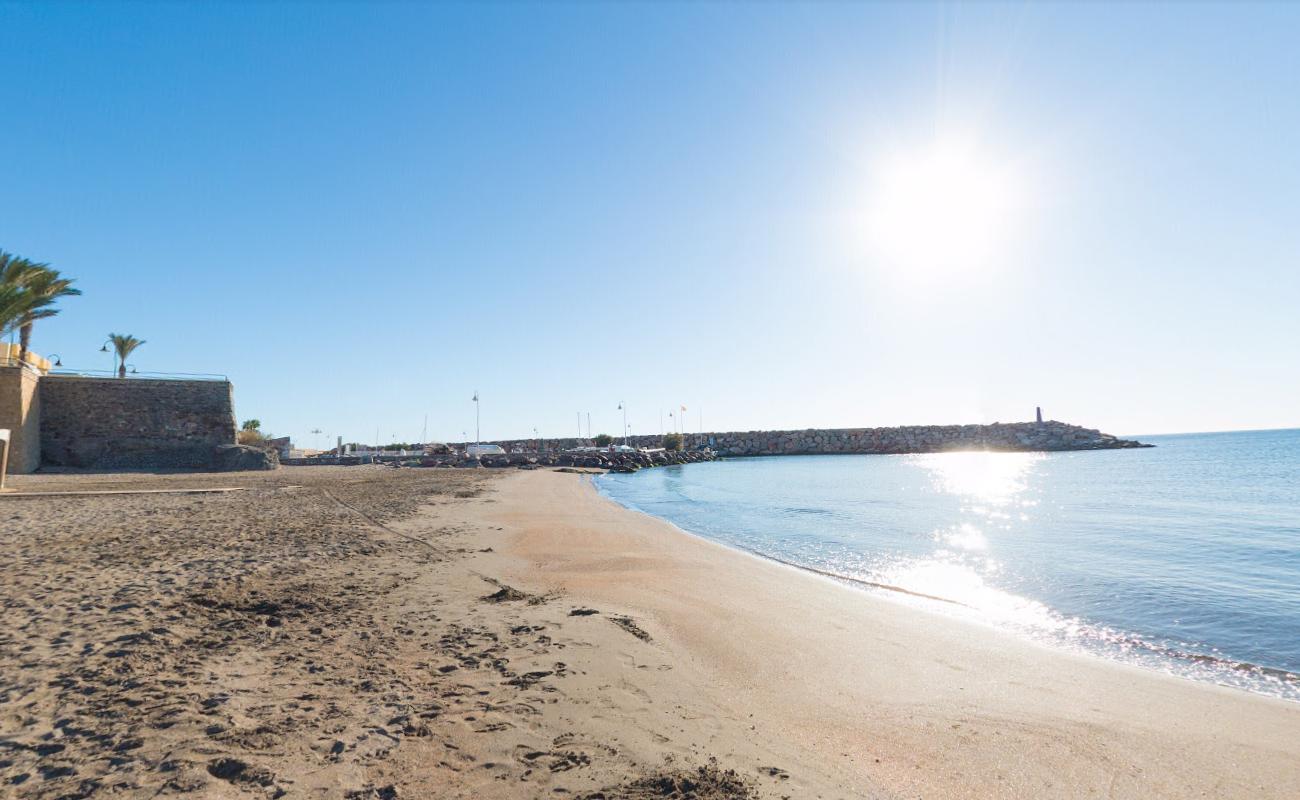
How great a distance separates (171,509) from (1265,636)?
68.2ft

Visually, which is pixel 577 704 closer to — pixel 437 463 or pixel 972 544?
pixel 972 544

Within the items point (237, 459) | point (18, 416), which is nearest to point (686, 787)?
point (237, 459)

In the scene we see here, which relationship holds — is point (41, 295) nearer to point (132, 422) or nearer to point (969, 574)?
point (132, 422)

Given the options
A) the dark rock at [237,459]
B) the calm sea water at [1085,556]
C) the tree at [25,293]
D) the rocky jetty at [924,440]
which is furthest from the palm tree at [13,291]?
the rocky jetty at [924,440]

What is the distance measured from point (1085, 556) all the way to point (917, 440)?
85007 mm

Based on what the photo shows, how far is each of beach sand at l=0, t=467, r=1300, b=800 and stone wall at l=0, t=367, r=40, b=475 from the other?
2587 centimetres

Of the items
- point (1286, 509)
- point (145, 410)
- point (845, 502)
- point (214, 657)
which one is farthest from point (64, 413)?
point (1286, 509)

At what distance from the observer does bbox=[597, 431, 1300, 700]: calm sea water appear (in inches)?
308

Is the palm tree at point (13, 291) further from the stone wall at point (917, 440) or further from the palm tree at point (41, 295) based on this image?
the stone wall at point (917, 440)

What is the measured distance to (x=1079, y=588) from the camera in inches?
416

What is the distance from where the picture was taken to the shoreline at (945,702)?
4.07 meters

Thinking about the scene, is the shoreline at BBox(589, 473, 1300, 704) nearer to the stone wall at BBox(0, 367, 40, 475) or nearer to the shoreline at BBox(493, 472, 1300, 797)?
the shoreline at BBox(493, 472, 1300, 797)

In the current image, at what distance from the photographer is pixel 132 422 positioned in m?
32.8

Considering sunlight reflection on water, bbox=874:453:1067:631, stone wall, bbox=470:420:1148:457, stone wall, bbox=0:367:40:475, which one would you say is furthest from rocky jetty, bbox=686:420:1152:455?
Answer: stone wall, bbox=0:367:40:475
